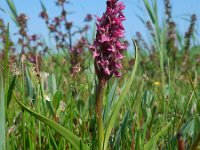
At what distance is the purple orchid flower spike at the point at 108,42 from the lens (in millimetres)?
1041

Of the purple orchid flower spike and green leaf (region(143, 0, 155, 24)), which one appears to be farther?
green leaf (region(143, 0, 155, 24))

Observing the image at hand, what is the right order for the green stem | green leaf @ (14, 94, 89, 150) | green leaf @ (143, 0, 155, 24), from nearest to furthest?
green leaf @ (14, 94, 89, 150), the green stem, green leaf @ (143, 0, 155, 24)

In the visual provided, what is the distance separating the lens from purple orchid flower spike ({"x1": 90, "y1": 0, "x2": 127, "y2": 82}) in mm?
1041

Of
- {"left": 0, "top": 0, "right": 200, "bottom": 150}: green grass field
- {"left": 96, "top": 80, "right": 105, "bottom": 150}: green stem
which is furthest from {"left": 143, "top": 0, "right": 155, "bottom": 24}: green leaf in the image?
{"left": 96, "top": 80, "right": 105, "bottom": 150}: green stem

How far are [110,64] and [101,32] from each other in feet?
0.27

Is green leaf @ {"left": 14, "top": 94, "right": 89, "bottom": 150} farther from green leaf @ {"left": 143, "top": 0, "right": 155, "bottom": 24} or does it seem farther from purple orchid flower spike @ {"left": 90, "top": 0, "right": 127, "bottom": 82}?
green leaf @ {"left": 143, "top": 0, "right": 155, "bottom": 24}

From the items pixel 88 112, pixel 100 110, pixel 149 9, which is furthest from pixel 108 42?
pixel 88 112

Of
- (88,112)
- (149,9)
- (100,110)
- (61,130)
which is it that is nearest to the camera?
(61,130)

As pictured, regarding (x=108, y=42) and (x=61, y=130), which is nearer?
(x=61, y=130)

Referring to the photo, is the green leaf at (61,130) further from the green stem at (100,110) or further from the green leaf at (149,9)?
the green leaf at (149,9)

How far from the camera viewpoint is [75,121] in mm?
1729

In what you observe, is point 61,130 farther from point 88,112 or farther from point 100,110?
point 88,112

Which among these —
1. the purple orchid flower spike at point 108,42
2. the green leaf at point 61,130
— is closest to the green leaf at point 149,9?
the purple orchid flower spike at point 108,42

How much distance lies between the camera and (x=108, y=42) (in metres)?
1.05
